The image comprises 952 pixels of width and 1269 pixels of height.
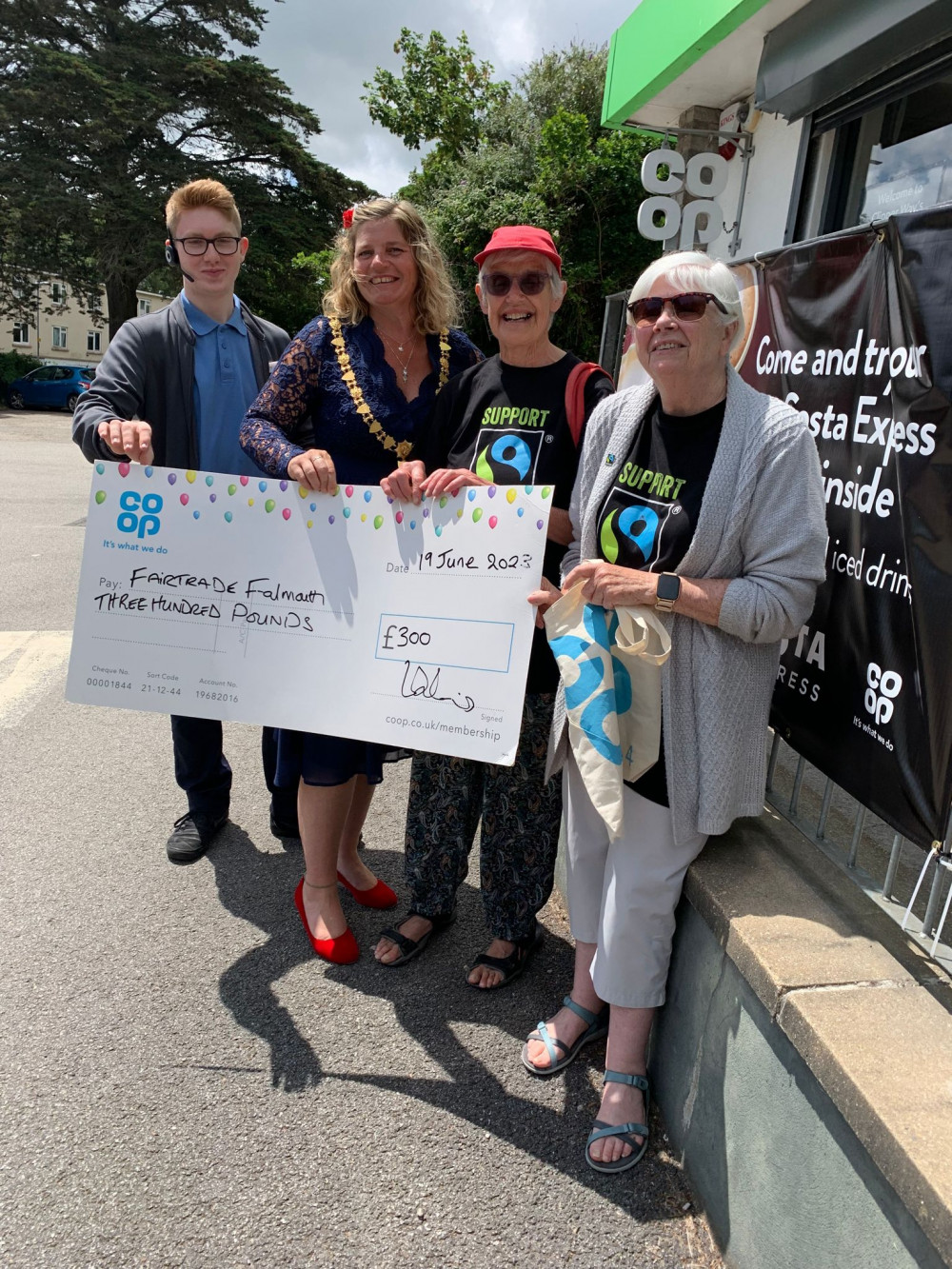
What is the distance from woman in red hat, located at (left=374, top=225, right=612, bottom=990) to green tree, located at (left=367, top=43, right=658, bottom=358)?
1039 cm

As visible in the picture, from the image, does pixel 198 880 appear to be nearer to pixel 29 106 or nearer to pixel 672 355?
pixel 672 355

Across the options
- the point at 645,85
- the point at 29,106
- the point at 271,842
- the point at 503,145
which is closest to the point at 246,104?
the point at 29,106

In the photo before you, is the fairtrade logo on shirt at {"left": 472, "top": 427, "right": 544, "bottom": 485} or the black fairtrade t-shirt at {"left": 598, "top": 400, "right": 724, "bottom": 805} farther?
the fairtrade logo on shirt at {"left": 472, "top": 427, "right": 544, "bottom": 485}

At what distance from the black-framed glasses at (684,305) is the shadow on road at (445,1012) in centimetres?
195

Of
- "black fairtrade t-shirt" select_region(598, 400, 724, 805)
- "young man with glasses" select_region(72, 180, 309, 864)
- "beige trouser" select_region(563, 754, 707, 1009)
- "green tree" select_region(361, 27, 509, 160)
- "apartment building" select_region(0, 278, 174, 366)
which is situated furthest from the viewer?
"apartment building" select_region(0, 278, 174, 366)

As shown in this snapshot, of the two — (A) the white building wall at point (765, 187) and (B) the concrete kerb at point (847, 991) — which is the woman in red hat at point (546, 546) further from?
(A) the white building wall at point (765, 187)

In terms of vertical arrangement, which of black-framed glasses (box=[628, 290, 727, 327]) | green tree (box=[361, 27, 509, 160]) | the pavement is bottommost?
the pavement

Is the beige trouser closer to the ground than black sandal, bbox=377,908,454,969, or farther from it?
farther from it

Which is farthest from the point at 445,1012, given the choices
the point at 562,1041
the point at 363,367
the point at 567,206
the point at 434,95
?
the point at 434,95

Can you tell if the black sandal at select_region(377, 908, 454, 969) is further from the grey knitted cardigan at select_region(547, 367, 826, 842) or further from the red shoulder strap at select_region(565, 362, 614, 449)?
the red shoulder strap at select_region(565, 362, 614, 449)

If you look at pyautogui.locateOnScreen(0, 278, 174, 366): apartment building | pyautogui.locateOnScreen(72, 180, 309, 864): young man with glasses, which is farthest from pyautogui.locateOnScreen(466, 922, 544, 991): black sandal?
pyautogui.locateOnScreen(0, 278, 174, 366): apartment building

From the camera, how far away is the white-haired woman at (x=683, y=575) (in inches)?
72.7

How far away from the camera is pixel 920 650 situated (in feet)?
6.04

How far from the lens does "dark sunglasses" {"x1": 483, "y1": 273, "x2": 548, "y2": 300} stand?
231cm
